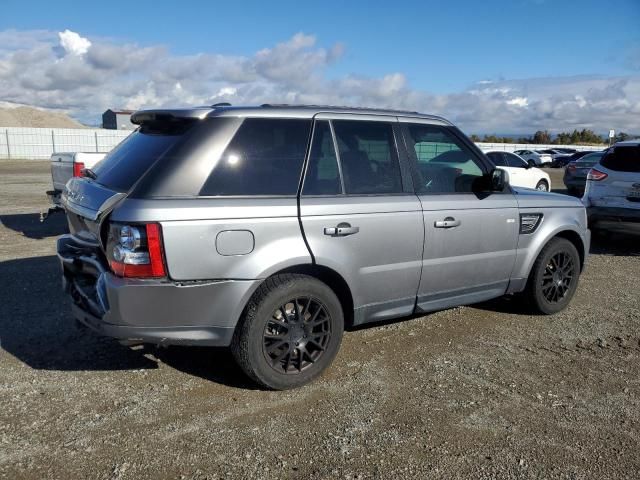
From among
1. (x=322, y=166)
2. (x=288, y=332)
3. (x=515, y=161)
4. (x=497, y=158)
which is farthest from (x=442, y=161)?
(x=515, y=161)

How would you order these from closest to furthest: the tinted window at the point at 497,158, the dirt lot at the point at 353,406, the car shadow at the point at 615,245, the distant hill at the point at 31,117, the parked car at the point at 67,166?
the dirt lot at the point at 353,406 → the parked car at the point at 67,166 → the car shadow at the point at 615,245 → the tinted window at the point at 497,158 → the distant hill at the point at 31,117

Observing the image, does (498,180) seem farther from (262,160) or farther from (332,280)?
(262,160)

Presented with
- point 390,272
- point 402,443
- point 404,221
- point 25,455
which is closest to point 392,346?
point 390,272

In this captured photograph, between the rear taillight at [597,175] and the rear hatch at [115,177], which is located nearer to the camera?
the rear hatch at [115,177]

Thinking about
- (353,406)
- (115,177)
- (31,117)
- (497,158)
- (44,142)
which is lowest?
(353,406)

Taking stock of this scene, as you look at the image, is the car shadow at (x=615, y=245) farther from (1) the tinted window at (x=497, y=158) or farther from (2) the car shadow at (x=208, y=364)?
(1) the tinted window at (x=497, y=158)

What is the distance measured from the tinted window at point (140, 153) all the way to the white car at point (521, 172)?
13888mm

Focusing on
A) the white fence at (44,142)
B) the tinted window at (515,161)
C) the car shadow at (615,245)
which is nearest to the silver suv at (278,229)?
the car shadow at (615,245)

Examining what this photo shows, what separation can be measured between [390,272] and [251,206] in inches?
48.8

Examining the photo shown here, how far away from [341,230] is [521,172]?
14383mm

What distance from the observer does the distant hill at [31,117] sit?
8212 centimetres

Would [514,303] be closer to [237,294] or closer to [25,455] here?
[237,294]

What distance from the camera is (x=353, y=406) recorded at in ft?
12.1

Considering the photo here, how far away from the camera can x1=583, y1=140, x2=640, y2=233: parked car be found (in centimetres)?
845
